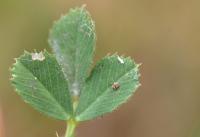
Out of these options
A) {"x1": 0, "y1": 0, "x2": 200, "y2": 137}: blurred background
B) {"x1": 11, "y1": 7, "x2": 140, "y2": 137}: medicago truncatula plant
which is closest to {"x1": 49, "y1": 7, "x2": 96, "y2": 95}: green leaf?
{"x1": 11, "y1": 7, "x2": 140, "y2": 137}: medicago truncatula plant

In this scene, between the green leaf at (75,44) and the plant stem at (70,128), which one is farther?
the green leaf at (75,44)

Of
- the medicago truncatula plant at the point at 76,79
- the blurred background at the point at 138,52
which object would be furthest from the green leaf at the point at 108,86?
the blurred background at the point at 138,52

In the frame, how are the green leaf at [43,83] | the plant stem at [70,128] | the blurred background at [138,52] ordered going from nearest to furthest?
the plant stem at [70,128]
the green leaf at [43,83]
the blurred background at [138,52]

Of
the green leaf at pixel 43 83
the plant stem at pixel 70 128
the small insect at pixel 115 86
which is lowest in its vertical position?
the plant stem at pixel 70 128

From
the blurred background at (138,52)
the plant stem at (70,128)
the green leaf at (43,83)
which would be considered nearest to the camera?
the plant stem at (70,128)

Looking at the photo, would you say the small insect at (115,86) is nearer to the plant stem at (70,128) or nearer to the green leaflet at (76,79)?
the green leaflet at (76,79)

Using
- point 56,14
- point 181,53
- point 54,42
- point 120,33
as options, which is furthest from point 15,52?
point 54,42

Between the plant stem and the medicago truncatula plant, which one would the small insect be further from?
the plant stem

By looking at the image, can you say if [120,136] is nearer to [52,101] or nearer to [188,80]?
[188,80]
